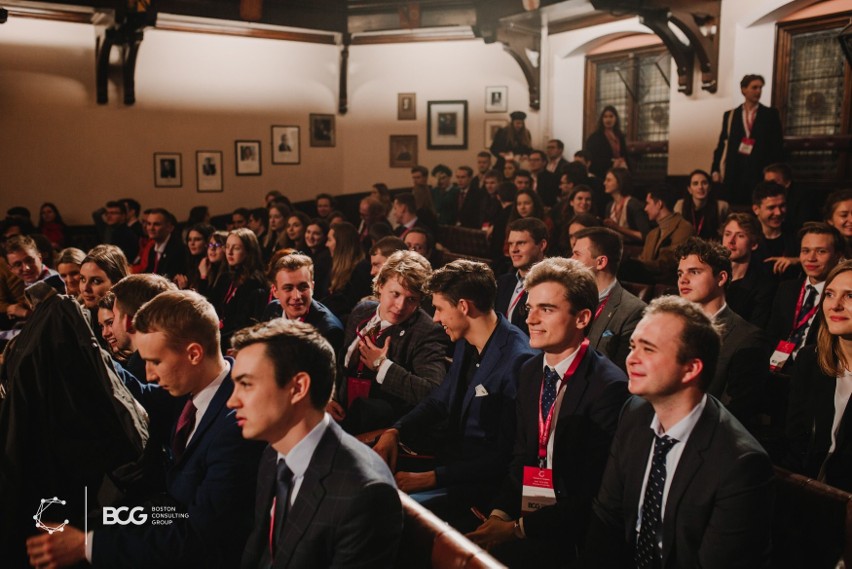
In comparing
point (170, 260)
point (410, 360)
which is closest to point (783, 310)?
point (410, 360)

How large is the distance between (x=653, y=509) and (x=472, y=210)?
7257 mm

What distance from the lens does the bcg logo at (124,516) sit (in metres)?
2.19

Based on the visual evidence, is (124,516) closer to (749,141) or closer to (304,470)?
(304,470)

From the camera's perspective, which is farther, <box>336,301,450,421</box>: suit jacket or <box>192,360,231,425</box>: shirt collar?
<box>336,301,450,421</box>: suit jacket

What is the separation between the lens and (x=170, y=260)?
7090 mm

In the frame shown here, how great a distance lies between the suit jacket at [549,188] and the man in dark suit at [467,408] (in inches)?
233

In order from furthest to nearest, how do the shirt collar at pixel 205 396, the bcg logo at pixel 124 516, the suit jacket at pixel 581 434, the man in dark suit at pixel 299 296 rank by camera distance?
the man in dark suit at pixel 299 296 → the suit jacket at pixel 581 434 → the shirt collar at pixel 205 396 → the bcg logo at pixel 124 516

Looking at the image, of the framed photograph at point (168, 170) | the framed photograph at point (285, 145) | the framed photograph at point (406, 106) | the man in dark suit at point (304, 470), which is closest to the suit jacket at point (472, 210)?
the framed photograph at point (406, 106)

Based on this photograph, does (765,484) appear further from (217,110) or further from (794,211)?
(217,110)

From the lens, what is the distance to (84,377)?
2.32 meters

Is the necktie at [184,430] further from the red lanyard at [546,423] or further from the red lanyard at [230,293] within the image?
the red lanyard at [230,293]

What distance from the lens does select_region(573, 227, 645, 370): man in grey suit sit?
3.70m

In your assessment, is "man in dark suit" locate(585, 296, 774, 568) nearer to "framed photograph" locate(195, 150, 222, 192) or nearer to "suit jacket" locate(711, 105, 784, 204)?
"suit jacket" locate(711, 105, 784, 204)

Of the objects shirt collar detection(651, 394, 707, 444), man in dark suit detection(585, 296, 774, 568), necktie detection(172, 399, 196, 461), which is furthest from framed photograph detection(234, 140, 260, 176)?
shirt collar detection(651, 394, 707, 444)
